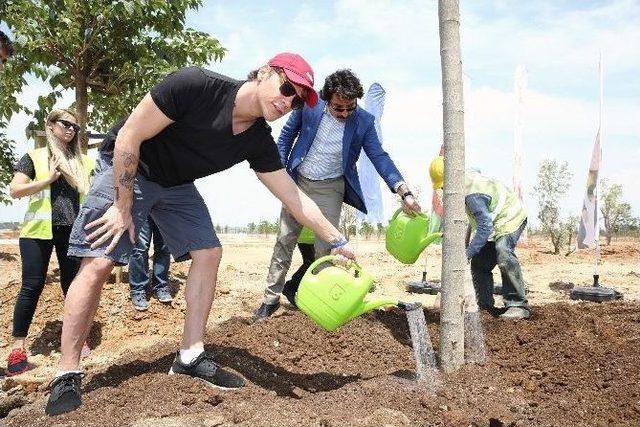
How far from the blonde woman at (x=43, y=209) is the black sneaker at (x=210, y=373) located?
4.96 ft

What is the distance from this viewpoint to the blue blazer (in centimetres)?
376

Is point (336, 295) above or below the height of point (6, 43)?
below

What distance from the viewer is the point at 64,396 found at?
2252 mm

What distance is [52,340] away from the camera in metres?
4.46

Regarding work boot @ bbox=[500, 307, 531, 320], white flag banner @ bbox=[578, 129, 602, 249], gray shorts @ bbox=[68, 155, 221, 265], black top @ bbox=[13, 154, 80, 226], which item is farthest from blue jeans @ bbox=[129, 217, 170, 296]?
white flag banner @ bbox=[578, 129, 602, 249]

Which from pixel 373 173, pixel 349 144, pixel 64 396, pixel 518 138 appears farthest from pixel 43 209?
pixel 518 138

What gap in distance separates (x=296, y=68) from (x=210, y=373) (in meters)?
1.45

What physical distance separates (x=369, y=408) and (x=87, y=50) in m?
5.25

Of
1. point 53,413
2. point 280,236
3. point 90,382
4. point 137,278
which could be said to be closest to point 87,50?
point 137,278

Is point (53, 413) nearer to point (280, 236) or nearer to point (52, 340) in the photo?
point (280, 236)

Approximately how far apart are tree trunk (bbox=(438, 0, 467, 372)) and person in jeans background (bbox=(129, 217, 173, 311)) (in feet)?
8.85

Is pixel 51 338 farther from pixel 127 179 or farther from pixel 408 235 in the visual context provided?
pixel 408 235

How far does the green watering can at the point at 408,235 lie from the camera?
12.0ft

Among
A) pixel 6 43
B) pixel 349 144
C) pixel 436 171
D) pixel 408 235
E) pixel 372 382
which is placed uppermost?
pixel 6 43
